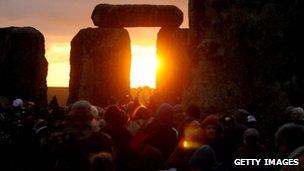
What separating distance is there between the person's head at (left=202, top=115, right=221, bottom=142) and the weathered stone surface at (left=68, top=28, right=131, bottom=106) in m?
15.1

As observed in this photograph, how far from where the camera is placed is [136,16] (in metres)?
22.8

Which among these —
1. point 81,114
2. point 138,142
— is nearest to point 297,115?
point 138,142

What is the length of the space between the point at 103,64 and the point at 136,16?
7.58 ft

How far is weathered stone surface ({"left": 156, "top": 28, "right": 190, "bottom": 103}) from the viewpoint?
886 inches

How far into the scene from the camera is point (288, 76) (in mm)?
8750

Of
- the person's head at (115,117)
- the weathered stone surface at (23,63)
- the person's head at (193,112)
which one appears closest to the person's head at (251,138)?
the person's head at (115,117)

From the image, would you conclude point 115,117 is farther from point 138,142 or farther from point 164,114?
point 164,114

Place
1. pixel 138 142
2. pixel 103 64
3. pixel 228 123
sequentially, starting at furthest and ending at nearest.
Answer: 1. pixel 103 64
2. pixel 228 123
3. pixel 138 142

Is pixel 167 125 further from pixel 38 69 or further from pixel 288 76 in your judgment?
pixel 38 69

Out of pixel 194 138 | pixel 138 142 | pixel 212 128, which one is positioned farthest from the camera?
pixel 212 128

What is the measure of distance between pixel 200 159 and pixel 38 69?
53.9 ft

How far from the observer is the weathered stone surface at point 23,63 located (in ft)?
67.7

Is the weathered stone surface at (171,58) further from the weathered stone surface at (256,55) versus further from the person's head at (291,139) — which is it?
the person's head at (291,139)

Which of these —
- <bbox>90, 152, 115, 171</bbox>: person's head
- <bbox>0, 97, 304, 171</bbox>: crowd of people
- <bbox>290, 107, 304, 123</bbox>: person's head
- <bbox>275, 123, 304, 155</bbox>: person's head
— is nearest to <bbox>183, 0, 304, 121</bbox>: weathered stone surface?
<bbox>0, 97, 304, 171</bbox>: crowd of people
